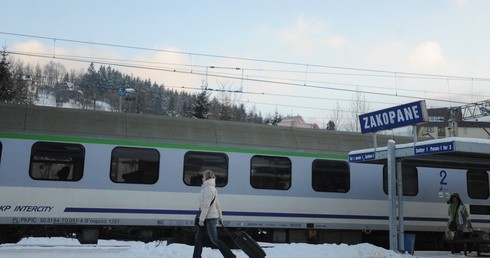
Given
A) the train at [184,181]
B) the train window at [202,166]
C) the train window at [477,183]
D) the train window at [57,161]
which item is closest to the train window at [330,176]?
the train at [184,181]

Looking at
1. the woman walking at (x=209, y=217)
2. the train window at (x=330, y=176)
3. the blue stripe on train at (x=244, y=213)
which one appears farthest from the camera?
the train window at (x=330, y=176)

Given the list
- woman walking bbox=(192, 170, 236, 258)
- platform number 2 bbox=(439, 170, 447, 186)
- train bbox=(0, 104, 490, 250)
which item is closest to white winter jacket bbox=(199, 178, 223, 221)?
woman walking bbox=(192, 170, 236, 258)

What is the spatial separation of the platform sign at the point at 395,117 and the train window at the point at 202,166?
145 inches

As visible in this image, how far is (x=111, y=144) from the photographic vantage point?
12.3m

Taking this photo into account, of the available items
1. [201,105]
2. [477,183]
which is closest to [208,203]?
[477,183]

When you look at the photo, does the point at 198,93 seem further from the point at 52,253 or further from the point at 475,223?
the point at 52,253

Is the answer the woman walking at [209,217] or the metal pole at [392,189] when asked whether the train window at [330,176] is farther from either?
the woman walking at [209,217]

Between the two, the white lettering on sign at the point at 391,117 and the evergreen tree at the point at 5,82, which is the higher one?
the evergreen tree at the point at 5,82

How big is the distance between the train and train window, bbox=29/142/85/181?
0.9 inches

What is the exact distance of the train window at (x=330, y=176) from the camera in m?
14.1

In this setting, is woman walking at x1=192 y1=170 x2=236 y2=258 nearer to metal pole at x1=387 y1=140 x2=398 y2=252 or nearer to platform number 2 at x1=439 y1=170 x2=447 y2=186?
metal pole at x1=387 y1=140 x2=398 y2=252

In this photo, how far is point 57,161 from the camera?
11.9 meters

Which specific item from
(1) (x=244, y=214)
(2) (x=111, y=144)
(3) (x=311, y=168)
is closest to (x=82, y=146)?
(2) (x=111, y=144)

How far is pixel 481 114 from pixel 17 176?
26180 mm
